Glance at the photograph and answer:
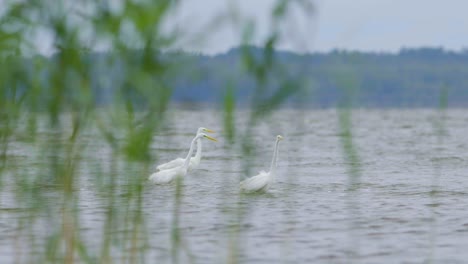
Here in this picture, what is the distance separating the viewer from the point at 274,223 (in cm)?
1373

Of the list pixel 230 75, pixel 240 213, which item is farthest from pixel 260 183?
pixel 230 75

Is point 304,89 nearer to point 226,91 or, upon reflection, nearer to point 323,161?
point 226,91

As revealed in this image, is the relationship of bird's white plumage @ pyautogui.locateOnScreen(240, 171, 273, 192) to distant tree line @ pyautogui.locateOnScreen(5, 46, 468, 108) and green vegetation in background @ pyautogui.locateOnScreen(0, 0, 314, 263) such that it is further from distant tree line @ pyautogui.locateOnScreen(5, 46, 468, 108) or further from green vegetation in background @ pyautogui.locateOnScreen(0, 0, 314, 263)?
distant tree line @ pyautogui.locateOnScreen(5, 46, 468, 108)

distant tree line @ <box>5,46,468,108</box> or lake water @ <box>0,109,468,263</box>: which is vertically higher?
distant tree line @ <box>5,46,468,108</box>

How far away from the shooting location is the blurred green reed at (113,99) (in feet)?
20.1

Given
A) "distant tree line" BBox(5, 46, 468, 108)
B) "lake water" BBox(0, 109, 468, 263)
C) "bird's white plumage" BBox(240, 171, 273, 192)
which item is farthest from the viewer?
"bird's white plumage" BBox(240, 171, 273, 192)

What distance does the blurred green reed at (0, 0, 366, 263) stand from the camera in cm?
612

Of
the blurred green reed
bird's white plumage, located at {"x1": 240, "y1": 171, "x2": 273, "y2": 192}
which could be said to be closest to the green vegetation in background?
the blurred green reed

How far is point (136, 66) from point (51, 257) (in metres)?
1.29

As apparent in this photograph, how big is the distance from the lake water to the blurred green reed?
3 cm

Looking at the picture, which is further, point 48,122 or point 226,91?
point 48,122

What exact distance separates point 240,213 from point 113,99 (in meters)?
0.99

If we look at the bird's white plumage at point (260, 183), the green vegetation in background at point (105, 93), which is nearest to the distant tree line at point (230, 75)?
the green vegetation in background at point (105, 93)

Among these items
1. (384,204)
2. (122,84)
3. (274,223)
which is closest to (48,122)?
(122,84)
